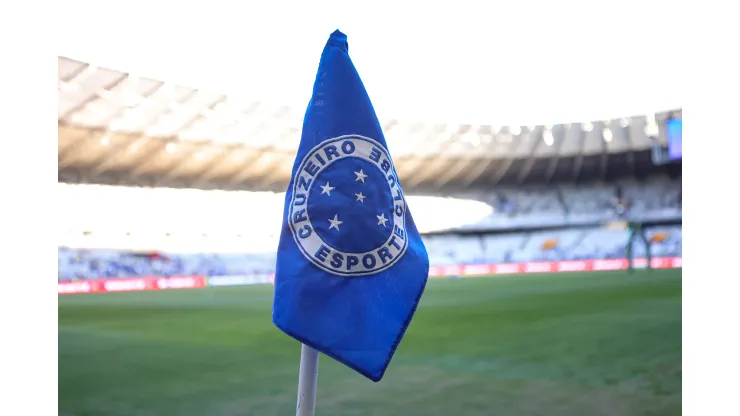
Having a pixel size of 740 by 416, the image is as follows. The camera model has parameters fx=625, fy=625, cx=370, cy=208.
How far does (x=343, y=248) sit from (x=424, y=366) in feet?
9.75

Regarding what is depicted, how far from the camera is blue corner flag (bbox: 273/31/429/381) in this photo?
4.10 feet

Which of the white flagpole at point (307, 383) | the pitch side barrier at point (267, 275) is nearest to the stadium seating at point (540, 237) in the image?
the pitch side barrier at point (267, 275)

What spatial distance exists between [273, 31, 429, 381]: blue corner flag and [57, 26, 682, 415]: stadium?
1.79m

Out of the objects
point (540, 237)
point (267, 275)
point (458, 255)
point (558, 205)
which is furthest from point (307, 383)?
point (558, 205)

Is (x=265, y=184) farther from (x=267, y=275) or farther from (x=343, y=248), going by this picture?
(x=343, y=248)

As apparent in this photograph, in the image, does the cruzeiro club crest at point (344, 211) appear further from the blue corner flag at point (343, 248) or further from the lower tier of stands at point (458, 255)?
the lower tier of stands at point (458, 255)

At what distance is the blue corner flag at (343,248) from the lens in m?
1.25

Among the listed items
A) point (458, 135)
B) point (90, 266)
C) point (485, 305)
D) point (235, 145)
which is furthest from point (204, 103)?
point (485, 305)

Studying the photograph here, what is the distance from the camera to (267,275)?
15.8 m

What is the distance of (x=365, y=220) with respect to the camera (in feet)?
4.12

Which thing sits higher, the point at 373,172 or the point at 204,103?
the point at 204,103

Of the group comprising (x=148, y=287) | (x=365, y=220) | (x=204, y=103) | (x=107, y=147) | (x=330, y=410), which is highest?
(x=204, y=103)

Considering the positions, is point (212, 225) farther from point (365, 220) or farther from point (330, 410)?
point (365, 220)
